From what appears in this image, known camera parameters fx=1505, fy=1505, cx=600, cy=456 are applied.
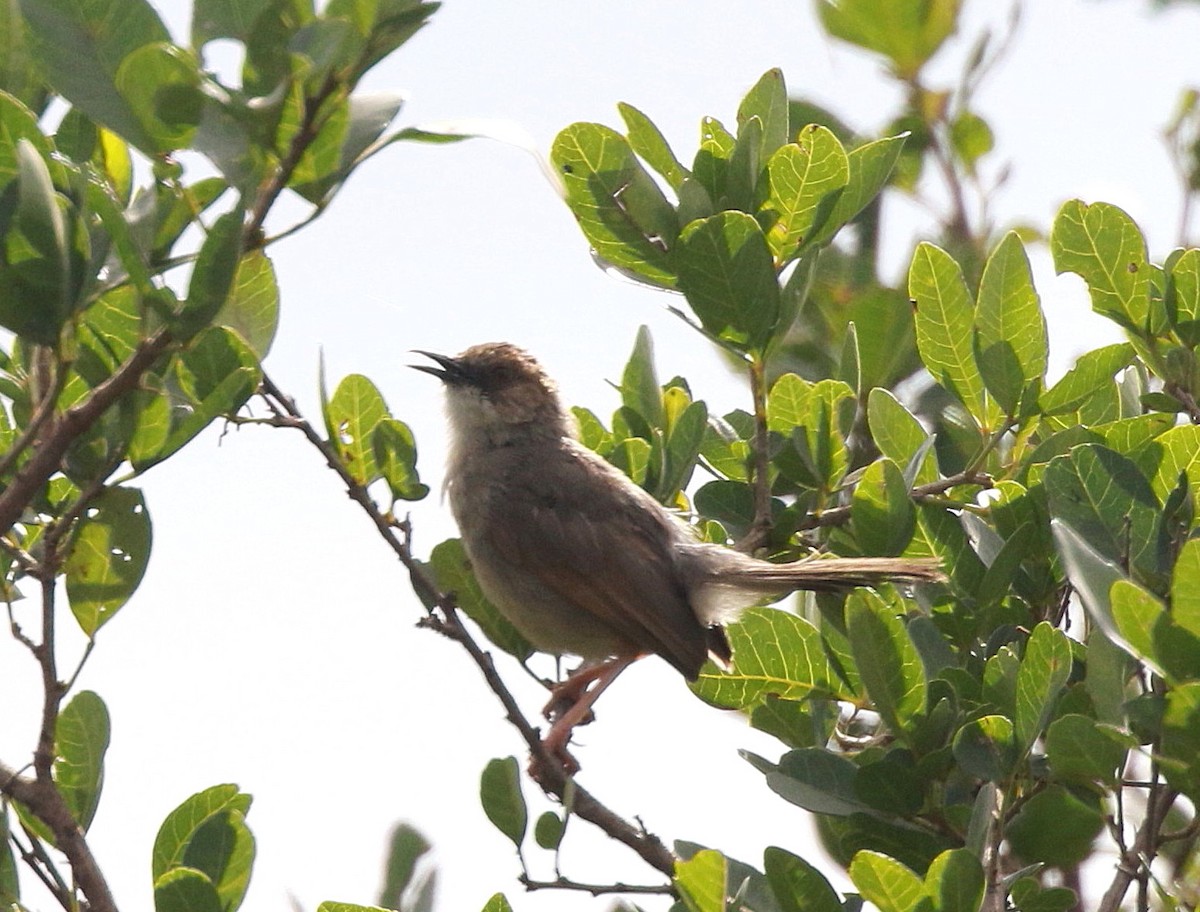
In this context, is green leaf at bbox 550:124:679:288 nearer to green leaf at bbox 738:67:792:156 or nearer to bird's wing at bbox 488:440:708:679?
green leaf at bbox 738:67:792:156

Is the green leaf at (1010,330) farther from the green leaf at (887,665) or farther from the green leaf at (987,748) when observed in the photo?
the green leaf at (987,748)

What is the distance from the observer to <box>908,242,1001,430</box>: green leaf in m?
3.83

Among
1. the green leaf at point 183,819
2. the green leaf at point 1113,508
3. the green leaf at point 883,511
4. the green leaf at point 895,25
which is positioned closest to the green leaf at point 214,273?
the green leaf at point 183,819

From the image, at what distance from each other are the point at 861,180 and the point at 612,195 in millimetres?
620

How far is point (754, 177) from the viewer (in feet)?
12.3

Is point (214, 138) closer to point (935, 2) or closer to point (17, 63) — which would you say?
point (17, 63)

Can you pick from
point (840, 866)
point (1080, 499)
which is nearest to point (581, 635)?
point (840, 866)

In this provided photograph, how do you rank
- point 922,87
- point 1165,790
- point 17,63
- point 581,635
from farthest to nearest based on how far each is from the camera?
1. point 922,87
2. point 581,635
3. point 1165,790
4. point 17,63

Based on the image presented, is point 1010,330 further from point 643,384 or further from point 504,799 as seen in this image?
point 504,799

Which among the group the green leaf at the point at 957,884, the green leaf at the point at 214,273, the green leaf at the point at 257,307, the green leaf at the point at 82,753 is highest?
the green leaf at the point at 257,307

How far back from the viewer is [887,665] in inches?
123

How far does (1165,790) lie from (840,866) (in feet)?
3.48

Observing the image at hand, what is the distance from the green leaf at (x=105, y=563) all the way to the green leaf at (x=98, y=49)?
895mm

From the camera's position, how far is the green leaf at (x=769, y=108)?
387 cm
